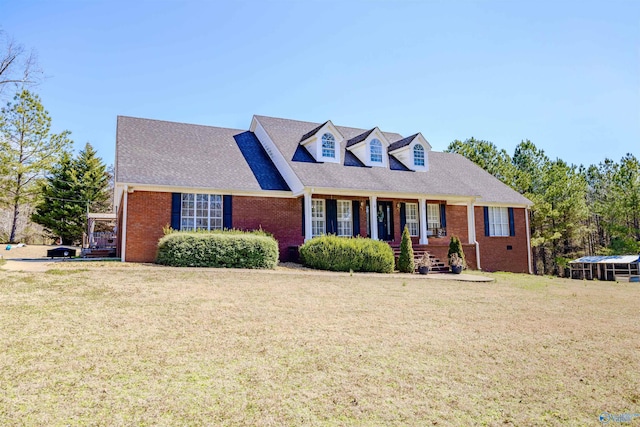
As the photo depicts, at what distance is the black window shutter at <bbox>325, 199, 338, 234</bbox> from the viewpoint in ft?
58.9

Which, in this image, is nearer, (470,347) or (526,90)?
(470,347)

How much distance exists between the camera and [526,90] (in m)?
14.4

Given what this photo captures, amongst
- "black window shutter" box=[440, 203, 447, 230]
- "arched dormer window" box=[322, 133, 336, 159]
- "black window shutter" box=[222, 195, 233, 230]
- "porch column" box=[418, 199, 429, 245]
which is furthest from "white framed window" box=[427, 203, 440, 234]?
"black window shutter" box=[222, 195, 233, 230]

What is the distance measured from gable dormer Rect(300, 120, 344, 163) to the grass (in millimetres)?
10371

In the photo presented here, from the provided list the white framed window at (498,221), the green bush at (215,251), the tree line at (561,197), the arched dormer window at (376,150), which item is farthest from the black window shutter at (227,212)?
the tree line at (561,197)

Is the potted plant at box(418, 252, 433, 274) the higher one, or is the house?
the house

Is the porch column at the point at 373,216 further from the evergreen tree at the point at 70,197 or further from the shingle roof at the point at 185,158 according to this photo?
the evergreen tree at the point at 70,197

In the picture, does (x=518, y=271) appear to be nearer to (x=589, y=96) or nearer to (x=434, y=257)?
(x=434, y=257)

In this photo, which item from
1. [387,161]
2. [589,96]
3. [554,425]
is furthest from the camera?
[387,161]

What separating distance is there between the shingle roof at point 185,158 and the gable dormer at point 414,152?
23.2ft

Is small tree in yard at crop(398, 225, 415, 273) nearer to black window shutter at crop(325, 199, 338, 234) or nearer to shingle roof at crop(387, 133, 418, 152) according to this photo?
black window shutter at crop(325, 199, 338, 234)

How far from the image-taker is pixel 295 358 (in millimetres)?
5578

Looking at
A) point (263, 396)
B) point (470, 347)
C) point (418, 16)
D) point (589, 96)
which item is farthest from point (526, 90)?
point (263, 396)

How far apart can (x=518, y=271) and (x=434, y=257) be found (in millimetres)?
7488
